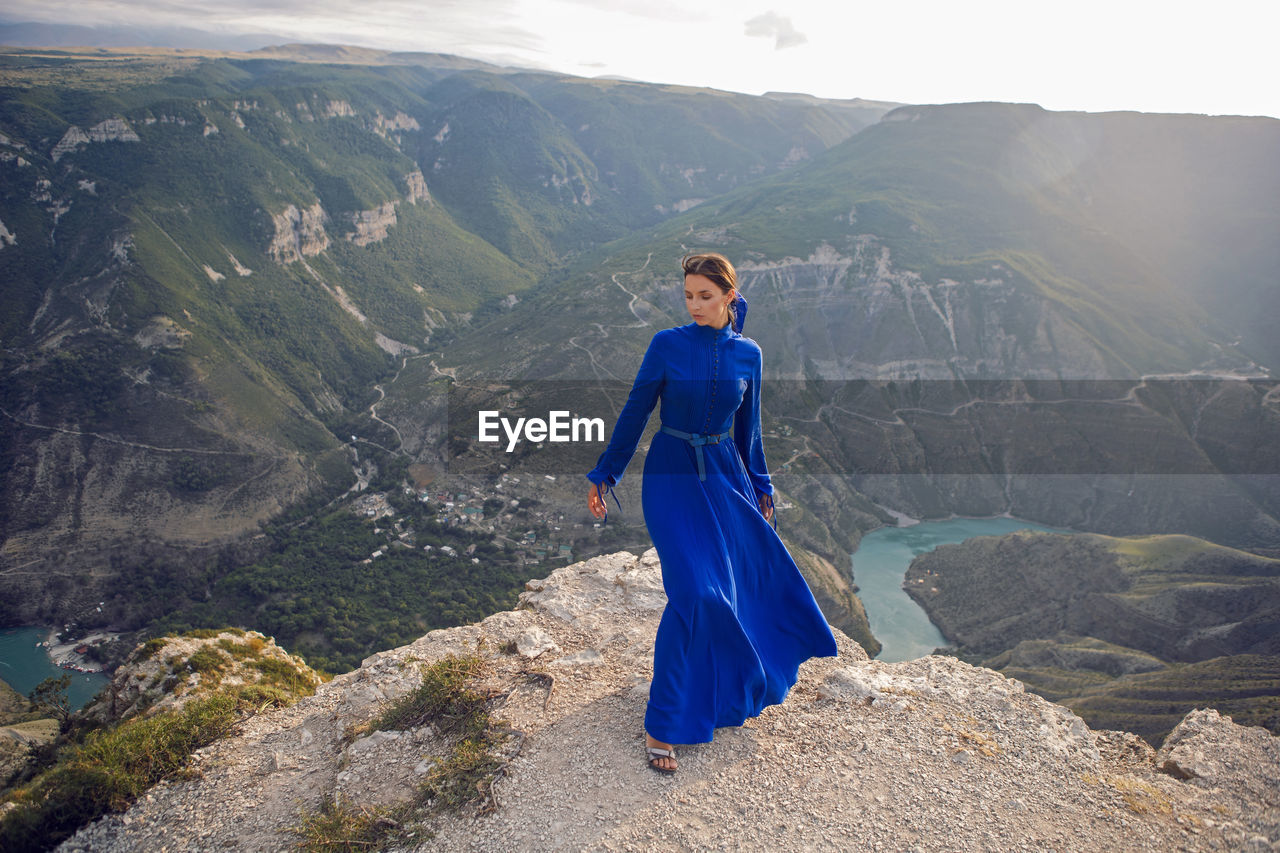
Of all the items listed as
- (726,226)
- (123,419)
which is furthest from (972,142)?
(123,419)

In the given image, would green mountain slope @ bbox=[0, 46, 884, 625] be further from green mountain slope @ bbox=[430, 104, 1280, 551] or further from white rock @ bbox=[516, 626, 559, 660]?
white rock @ bbox=[516, 626, 559, 660]

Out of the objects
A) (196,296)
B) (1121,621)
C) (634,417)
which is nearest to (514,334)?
(196,296)

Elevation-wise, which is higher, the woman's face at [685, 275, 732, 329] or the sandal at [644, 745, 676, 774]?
the woman's face at [685, 275, 732, 329]

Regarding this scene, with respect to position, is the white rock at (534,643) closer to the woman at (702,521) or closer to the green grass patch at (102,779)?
the woman at (702,521)

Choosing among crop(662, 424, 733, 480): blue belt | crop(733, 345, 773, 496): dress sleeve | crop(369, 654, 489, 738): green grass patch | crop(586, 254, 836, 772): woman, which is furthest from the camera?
crop(369, 654, 489, 738): green grass patch

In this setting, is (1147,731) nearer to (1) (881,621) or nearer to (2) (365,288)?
(1) (881,621)

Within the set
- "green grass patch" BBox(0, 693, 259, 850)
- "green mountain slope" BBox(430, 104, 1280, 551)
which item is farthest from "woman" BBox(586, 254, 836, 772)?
"green mountain slope" BBox(430, 104, 1280, 551)

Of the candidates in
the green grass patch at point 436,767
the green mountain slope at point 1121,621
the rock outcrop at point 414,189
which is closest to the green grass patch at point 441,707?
the green grass patch at point 436,767
